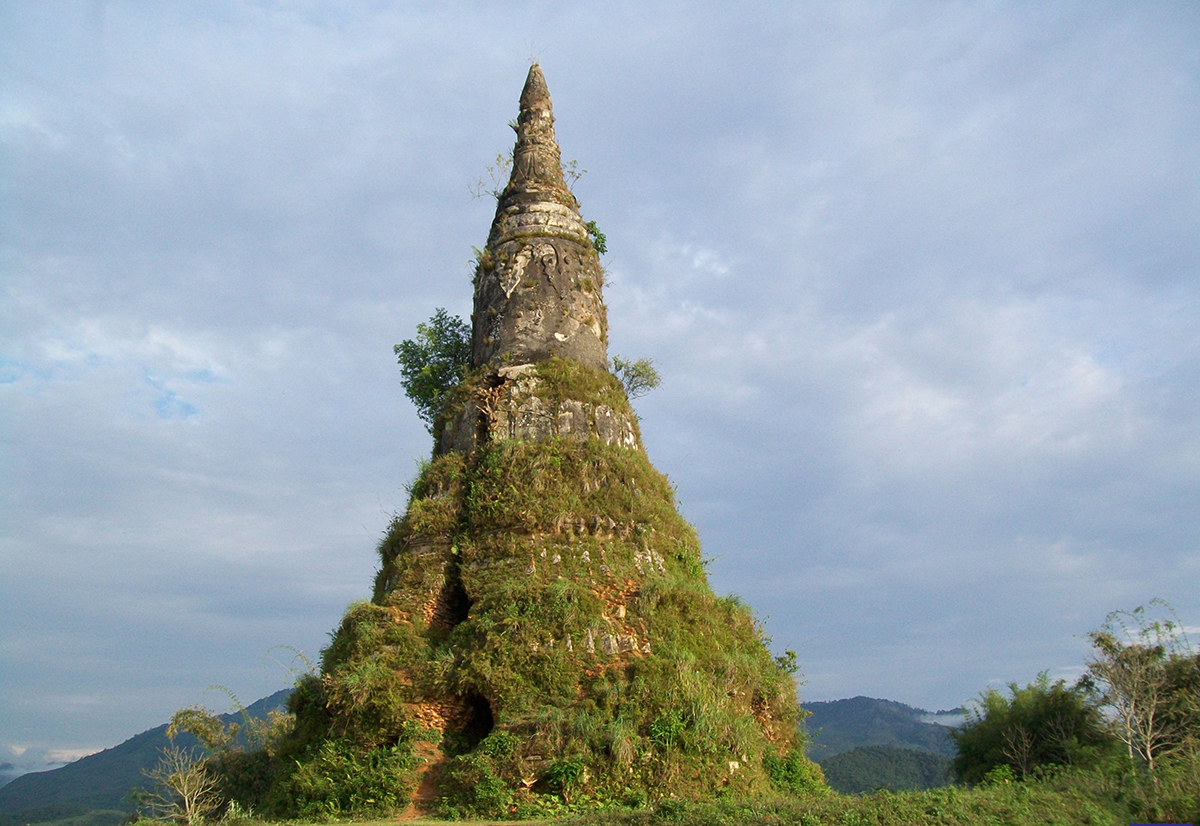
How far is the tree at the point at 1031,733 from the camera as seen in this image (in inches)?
861

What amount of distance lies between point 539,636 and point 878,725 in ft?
350

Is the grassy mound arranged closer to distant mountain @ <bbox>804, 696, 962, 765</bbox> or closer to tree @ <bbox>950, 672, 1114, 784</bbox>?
tree @ <bbox>950, 672, 1114, 784</bbox>

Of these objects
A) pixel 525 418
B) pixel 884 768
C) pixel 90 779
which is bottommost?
pixel 90 779

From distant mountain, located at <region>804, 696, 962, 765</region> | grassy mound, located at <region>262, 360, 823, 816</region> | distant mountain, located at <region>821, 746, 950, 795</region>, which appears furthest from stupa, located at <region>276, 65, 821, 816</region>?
distant mountain, located at <region>804, 696, 962, 765</region>

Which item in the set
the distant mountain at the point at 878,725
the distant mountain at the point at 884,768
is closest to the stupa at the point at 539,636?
the distant mountain at the point at 884,768

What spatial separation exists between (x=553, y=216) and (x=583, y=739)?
40.4 ft

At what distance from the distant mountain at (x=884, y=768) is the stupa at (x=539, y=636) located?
3751 centimetres

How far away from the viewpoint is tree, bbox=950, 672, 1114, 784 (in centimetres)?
2186

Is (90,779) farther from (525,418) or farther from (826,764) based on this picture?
(525,418)

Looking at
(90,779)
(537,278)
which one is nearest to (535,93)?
(537,278)

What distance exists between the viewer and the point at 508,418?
16.1 m

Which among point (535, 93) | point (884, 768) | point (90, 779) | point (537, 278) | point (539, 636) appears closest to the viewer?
point (539, 636)

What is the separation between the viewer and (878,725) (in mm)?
106188

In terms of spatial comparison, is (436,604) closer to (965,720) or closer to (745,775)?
(745,775)
